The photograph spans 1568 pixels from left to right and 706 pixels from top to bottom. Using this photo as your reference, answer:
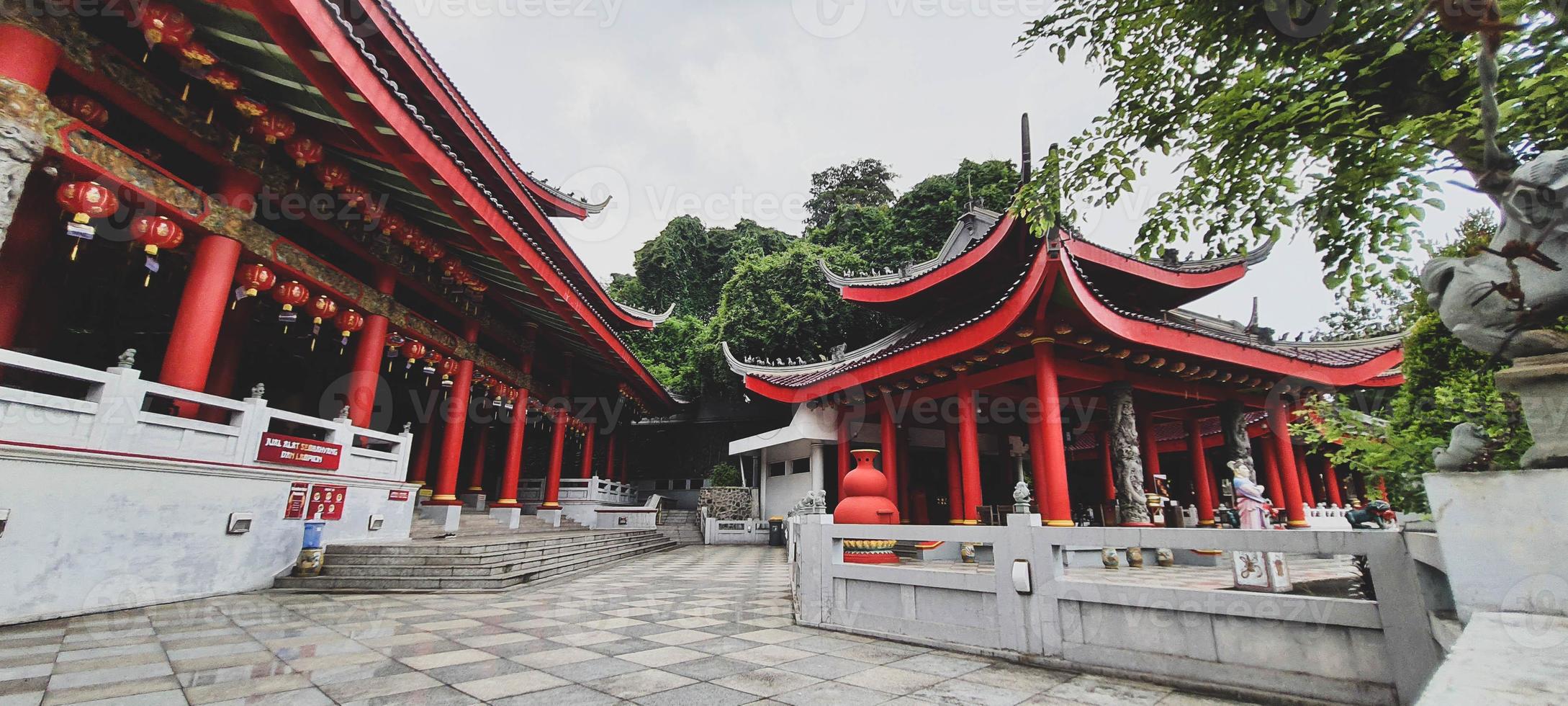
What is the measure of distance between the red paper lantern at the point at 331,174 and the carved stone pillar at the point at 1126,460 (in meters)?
12.0

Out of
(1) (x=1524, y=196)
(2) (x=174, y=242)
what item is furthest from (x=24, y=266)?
(1) (x=1524, y=196)

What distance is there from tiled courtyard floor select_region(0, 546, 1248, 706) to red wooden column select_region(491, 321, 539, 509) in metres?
7.71

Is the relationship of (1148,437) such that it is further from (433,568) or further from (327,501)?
(327,501)

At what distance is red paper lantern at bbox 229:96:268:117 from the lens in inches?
264

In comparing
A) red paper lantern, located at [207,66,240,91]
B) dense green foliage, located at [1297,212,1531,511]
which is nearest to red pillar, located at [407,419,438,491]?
red paper lantern, located at [207,66,240,91]

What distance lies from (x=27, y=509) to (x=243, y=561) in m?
2.24

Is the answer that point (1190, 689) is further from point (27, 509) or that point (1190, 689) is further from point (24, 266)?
point (24, 266)

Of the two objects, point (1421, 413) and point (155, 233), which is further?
point (155, 233)

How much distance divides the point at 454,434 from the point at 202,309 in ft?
18.7

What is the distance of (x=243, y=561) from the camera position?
7.16 meters

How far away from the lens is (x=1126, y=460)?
9586 millimetres

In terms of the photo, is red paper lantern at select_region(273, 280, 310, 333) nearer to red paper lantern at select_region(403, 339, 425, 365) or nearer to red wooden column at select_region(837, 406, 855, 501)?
red paper lantern at select_region(403, 339, 425, 365)

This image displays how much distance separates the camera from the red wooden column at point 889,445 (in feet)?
42.3

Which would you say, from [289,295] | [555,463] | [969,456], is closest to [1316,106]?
[969,456]
